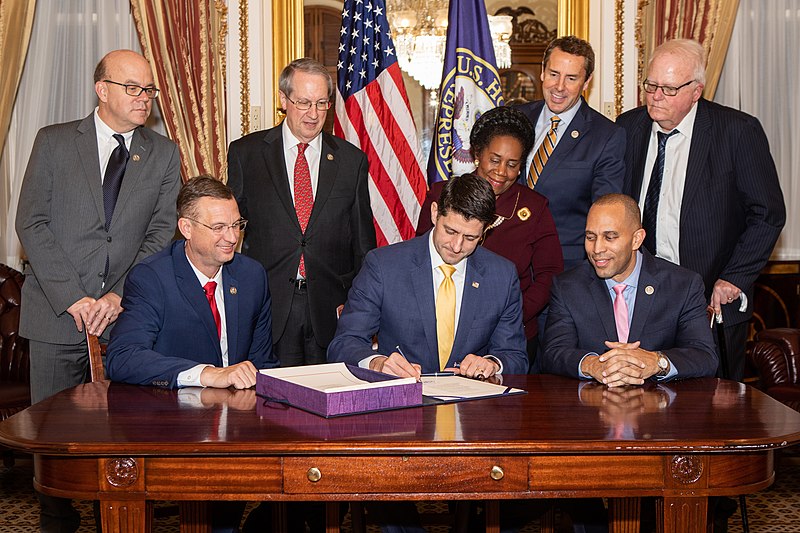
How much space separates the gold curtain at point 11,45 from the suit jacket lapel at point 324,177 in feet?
9.04

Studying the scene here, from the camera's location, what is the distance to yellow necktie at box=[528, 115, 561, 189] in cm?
420

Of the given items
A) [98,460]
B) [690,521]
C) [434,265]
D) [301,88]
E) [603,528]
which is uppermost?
[301,88]

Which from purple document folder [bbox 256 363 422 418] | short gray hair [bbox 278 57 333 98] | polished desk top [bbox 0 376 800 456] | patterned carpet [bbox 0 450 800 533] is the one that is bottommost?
patterned carpet [bbox 0 450 800 533]

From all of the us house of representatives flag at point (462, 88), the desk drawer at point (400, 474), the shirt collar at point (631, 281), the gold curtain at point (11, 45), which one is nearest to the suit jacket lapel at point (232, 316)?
the desk drawer at point (400, 474)

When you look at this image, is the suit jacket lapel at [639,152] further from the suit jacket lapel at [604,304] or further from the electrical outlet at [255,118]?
the electrical outlet at [255,118]

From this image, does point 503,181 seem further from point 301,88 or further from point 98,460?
point 98,460

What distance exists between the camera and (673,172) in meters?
4.11

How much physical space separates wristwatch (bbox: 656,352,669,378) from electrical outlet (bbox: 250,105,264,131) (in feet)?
11.7

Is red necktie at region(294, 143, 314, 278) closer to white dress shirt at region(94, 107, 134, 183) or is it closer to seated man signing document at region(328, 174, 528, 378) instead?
white dress shirt at region(94, 107, 134, 183)

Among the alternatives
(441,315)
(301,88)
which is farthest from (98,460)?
(301,88)

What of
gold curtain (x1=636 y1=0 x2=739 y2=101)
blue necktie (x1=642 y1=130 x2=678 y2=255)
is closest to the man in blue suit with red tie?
blue necktie (x1=642 y1=130 x2=678 y2=255)

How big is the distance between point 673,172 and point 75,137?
256 cm

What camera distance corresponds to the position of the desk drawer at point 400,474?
94.1 inches

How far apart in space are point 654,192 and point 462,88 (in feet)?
5.17
